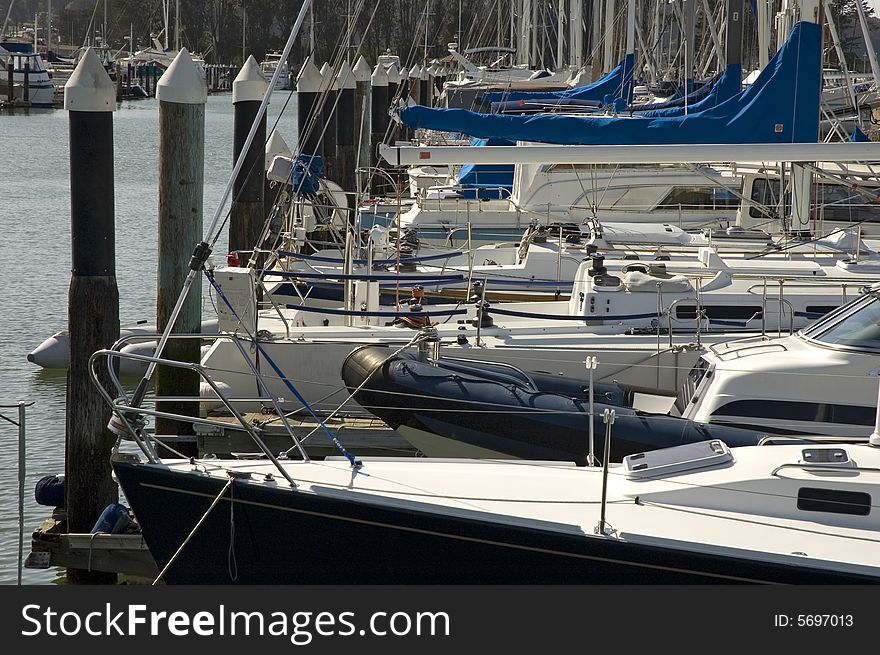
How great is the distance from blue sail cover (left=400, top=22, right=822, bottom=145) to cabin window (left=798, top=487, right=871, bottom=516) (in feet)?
21.7

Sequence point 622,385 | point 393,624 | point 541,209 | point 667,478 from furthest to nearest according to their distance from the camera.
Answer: point 541,209 < point 622,385 < point 667,478 < point 393,624

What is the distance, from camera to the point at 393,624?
594 cm

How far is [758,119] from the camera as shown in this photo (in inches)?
488

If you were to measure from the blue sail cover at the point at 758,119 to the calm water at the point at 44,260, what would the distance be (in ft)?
21.9

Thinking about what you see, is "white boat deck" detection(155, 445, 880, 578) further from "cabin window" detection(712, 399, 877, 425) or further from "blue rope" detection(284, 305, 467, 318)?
"blue rope" detection(284, 305, 467, 318)

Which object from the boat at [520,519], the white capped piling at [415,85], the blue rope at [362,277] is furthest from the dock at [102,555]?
the white capped piling at [415,85]

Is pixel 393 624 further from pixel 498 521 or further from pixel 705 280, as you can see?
pixel 705 280

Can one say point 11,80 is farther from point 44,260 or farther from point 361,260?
point 361,260

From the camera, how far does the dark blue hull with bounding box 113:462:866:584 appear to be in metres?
6.29

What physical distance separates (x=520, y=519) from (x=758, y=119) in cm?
733

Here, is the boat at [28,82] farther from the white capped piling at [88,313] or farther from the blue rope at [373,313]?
the white capped piling at [88,313]

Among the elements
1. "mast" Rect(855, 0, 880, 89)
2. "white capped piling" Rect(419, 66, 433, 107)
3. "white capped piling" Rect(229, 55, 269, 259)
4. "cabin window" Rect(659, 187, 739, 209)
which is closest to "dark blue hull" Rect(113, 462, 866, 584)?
"mast" Rect(855, 0, 880, 89)

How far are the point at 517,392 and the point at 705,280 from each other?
13.6 ft

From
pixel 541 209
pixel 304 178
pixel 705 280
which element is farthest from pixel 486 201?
pixel 705 280
